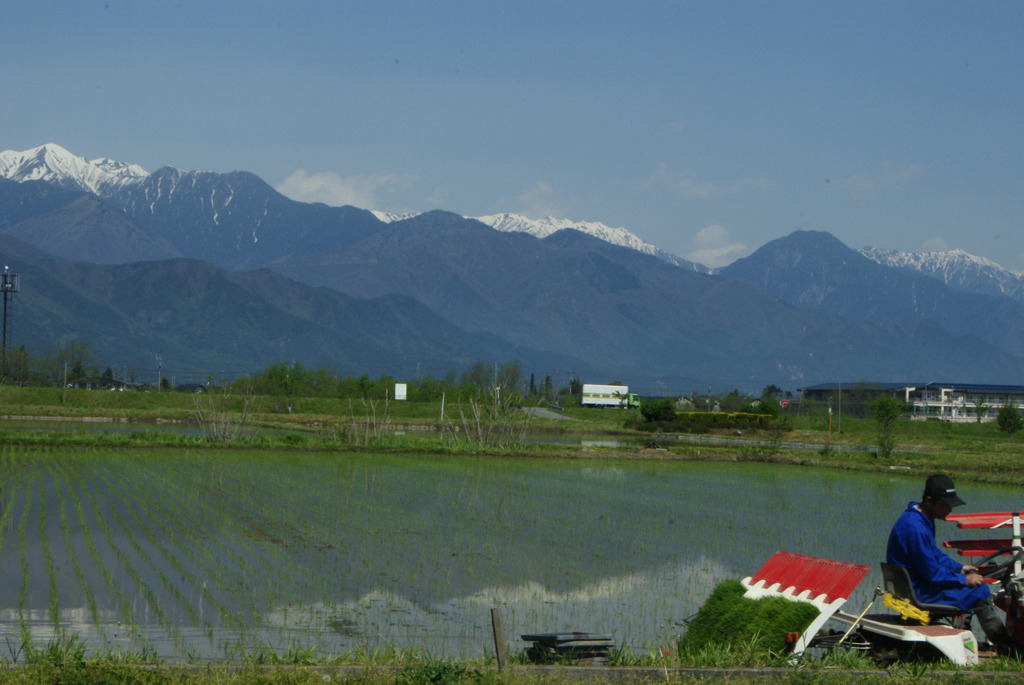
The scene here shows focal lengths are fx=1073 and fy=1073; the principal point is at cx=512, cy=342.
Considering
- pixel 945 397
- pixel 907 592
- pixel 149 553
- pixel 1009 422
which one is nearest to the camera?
pixel 907 592

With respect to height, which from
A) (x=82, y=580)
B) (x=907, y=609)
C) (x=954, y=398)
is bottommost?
(x=82, y=580)

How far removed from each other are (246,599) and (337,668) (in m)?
4.65

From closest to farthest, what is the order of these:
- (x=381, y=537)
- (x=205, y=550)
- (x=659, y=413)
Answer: (x=205, y=550), (x=381, y=537), (x=659, y=413)

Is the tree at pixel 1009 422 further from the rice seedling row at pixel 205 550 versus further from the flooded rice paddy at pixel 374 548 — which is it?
the rice seedling row at pixel 205 550

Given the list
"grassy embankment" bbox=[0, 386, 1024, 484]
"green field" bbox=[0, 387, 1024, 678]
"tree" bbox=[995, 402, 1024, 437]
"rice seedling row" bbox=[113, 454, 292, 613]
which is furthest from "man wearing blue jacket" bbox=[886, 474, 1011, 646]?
"tree" bbox=[995, 402, 1024, 437]

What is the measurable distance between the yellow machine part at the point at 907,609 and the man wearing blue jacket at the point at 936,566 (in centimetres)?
23

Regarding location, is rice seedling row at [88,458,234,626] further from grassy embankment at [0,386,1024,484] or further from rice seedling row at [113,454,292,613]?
grassy embankment at [0,386,1024,484]

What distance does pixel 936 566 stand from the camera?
29.7 feet

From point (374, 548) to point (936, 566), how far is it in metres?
9.56

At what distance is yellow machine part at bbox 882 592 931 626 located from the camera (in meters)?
8.84

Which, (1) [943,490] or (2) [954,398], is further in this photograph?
(2) [954,398]

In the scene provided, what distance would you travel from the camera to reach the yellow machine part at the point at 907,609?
8844mm

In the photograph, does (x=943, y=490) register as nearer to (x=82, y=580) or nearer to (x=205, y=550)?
(x=82, y=580)

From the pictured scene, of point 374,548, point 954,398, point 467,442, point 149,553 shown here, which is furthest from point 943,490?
point 954,398
